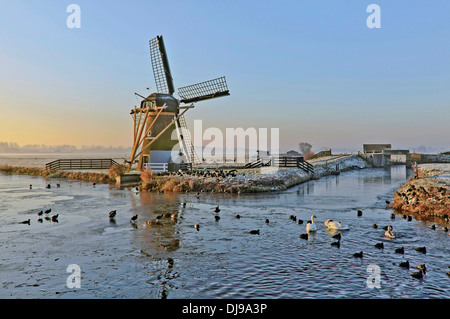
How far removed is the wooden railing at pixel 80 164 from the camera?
5478 cm

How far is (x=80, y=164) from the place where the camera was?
54.8 m

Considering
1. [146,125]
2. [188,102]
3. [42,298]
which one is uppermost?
[188,102]

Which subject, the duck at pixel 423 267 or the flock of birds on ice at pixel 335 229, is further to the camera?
the flock of birds on ice at pixel 335 229

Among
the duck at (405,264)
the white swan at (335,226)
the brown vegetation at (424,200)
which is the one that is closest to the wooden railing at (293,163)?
the brown vegetation at (424,200)

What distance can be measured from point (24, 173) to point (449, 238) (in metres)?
64.5

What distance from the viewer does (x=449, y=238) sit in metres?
12.7

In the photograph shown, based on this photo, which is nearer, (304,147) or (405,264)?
(405,264)

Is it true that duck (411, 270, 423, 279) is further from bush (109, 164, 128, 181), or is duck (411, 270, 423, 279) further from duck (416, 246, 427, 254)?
bush (109, 164, 128, 181)

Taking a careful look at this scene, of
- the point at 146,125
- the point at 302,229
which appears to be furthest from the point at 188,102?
the point at 302,229

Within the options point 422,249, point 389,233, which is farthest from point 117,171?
point 422,249

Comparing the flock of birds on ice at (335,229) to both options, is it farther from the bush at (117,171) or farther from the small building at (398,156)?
the small building at (398,156)

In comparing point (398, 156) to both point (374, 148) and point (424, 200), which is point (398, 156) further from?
point (424, 200)

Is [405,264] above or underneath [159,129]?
underneath
